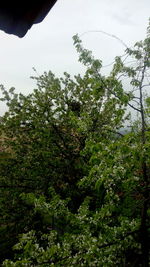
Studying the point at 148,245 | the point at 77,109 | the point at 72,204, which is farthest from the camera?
the point at 77,109

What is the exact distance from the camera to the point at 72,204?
10438mm

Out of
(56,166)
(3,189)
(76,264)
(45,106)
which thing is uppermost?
(45,106)

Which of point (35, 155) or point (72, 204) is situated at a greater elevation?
point (35, 155)

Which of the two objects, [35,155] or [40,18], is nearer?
[40,18]

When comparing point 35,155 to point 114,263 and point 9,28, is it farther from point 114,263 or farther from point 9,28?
point 9,28

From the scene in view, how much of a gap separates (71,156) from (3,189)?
3599 millimetres

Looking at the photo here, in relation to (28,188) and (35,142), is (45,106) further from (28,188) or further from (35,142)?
(28,188)

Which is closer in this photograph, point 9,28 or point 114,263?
point 9,28

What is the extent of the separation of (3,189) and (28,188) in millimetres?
1192

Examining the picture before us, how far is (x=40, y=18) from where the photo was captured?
3.99 feet

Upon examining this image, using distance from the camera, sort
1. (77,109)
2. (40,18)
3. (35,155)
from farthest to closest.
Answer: (77,109), (35,155), (40,18)

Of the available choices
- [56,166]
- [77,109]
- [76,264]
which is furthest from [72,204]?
[76,264]

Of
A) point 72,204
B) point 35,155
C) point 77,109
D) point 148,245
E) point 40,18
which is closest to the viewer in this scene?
point 40,18

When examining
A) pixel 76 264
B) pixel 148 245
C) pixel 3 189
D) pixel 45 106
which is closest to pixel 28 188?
pixel 3 189
